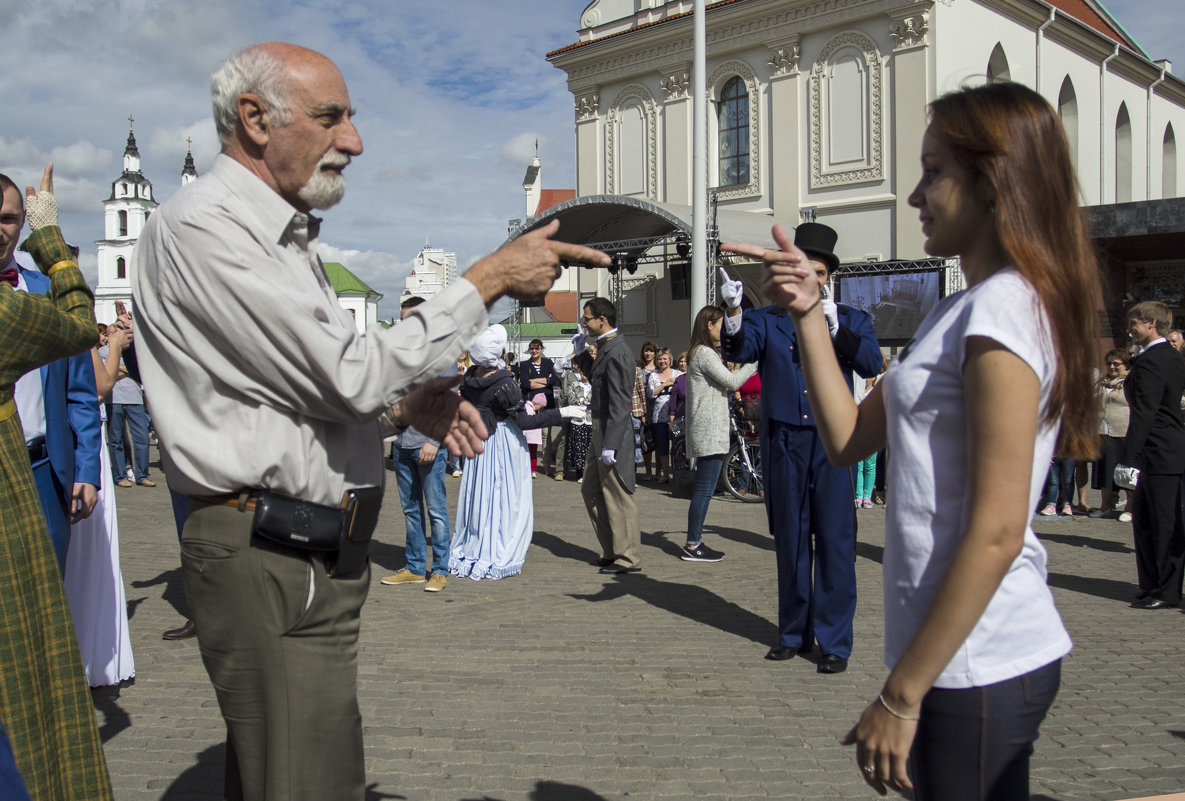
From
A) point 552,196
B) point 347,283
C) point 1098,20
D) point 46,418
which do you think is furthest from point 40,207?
point 347,283

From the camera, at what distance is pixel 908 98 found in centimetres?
2291

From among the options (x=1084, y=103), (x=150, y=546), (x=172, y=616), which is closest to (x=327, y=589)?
(x=172, y=616)

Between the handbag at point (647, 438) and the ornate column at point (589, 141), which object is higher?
the ornate column at point (589, 141)

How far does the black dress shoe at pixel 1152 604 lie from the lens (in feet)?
23.6

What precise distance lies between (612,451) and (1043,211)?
21.4 feet

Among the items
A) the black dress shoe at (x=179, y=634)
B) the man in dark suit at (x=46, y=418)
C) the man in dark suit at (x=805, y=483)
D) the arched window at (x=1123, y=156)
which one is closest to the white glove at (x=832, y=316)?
the man in dark suit at (x=805, y=483)

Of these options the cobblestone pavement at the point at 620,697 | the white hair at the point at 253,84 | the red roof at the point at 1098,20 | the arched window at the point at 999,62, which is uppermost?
the red roof at the point at 1098,20

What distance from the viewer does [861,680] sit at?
5.38 meters

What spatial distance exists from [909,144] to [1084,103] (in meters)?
9.25

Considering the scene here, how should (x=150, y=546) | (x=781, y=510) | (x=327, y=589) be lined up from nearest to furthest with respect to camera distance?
(x=327, y=589) < (x=781, y=510) < (x=150, y=546)

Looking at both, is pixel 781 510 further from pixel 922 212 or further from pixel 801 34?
pixel 801 34

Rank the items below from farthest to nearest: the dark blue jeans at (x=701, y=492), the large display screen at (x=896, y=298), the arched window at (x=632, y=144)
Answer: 1. the arched window at (x=632, y=144)
2. the large display screen at (x=896, y=298)
3. the dark blue jeans at (x=701, y=492)

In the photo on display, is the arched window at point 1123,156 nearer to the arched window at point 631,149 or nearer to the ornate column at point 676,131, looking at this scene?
the ornate column at point 676,131

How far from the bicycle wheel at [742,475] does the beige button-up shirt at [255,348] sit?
11.0 m
